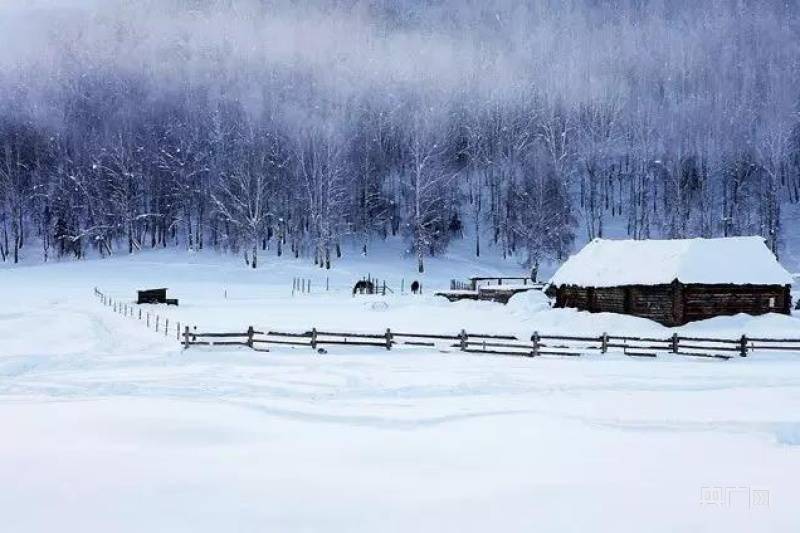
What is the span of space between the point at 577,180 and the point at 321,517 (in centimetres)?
10592

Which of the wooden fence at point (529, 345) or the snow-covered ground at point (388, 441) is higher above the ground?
the wooden fence at point (529, 345)

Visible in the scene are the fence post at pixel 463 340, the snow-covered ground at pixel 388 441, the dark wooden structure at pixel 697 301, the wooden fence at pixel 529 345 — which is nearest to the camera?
the snow-covered ground at pixel 388 441

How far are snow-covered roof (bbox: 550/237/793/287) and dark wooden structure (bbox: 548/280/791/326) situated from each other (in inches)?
17.8

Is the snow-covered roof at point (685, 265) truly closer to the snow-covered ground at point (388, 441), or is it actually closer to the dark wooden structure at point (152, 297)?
the snow-covered ground at point (388, 441)

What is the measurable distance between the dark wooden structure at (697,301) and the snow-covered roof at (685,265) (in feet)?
1.48

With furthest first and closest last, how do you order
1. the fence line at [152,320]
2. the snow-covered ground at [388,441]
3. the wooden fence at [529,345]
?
1. the fence line at [152,320]
2. the wooden fence at [529,345]
3. the snow-covered ground at [388,441]

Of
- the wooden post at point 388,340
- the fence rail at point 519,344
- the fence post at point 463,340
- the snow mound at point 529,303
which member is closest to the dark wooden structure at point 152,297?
the fence rail at point 519,344

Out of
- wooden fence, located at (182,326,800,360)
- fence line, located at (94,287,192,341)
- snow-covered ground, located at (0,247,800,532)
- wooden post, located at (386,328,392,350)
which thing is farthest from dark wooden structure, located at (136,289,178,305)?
wooden post, located at (386,328,392,350)

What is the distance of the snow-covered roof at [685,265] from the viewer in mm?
34062

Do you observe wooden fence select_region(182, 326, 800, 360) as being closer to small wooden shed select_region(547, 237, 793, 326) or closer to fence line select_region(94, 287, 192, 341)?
fence line select_region(94, 287, 192, 341)

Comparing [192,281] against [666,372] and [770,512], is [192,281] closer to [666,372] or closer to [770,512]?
[666,372]

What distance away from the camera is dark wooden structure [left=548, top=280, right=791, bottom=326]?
33.8m

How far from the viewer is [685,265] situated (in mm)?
34156

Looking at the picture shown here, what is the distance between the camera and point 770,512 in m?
8.81
